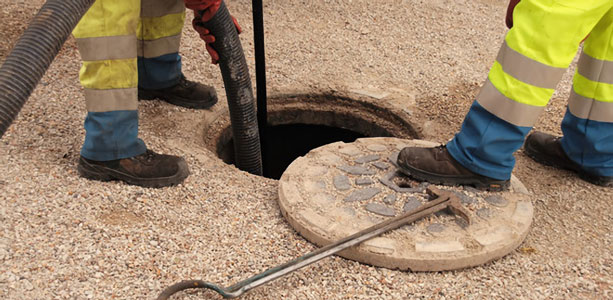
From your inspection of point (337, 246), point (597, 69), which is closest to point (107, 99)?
point (337, 246)

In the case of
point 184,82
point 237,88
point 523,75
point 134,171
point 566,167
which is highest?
point 523,75

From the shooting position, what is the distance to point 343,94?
3.43 metres

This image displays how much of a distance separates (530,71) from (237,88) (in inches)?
54.1

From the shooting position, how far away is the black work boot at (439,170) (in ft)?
7.64

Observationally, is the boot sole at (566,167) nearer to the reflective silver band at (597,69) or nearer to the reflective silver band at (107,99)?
the reflective silver band at (597,69)

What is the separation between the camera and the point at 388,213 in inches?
84.7

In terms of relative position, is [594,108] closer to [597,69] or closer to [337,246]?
[597,69]

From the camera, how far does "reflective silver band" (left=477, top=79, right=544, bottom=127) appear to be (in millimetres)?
2104

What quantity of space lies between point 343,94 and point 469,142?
128 cm

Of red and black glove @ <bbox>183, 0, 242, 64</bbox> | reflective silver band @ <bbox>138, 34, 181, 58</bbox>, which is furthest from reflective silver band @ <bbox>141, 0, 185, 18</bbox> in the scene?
red and black glove @ <bbox>183, 0, 242, 64</bbox>

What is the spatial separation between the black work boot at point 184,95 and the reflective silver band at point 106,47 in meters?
0.89

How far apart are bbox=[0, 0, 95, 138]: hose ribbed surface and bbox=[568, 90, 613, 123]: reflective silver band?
217 cm

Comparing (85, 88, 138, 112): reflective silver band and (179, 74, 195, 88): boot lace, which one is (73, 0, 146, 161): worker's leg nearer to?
(85, 88, 138, 112): reflective silver band

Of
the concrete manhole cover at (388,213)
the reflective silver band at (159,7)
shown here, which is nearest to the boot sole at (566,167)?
the concrete manhole cover at (388,213)
